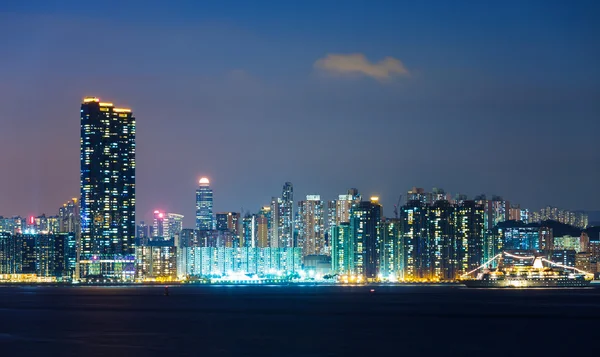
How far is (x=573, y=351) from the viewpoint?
8769 centimetres

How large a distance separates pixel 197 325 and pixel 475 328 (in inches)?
1189

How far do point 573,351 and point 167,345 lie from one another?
33606 millimetres

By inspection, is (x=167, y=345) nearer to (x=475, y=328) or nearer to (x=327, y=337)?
(x=327, y=337)

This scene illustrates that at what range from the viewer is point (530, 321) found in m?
125

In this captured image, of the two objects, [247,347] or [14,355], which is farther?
[247,347]

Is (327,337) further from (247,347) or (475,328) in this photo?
(475,328)

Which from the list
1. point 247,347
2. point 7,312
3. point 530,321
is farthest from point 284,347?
point 7,312

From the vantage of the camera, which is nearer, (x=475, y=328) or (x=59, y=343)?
(x=59, y=343)

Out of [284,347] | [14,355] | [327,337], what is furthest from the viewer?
[327,337]

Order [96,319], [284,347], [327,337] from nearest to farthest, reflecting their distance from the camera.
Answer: [284,347] < [327,337] < [96,319]

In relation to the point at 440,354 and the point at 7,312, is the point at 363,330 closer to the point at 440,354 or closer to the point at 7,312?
the point at 440,354

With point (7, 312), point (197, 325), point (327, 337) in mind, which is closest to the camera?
point (327, 337)

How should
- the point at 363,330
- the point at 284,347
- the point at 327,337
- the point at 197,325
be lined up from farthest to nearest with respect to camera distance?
the point at 197,325
the point at 363,330
the point at 327,337
the point at 284,347

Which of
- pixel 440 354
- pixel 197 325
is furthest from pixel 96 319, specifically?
pixel 440 354
